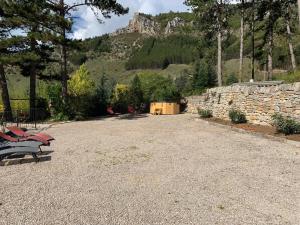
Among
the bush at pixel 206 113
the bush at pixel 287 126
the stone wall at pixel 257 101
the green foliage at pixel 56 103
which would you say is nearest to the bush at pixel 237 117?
the stone wall at pixel 257 101

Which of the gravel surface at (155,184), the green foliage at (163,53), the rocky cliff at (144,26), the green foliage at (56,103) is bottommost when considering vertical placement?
the gravel surface at (155,184)

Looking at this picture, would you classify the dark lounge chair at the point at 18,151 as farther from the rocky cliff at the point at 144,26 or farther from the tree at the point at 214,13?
the rocky cliff at the point at 144,26

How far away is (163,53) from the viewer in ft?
377

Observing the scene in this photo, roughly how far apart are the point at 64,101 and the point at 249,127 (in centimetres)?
1141

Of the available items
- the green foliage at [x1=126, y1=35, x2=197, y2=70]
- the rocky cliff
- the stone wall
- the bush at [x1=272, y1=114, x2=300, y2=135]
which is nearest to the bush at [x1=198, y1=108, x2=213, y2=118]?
the stone wall

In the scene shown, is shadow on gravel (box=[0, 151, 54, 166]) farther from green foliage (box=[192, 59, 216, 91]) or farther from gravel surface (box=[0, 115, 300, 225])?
green foliage (box=[192, 59, 216, 91])

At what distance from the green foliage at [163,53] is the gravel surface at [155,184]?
8122cm

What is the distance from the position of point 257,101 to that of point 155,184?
376 inches

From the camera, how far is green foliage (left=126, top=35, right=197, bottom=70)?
104312mm

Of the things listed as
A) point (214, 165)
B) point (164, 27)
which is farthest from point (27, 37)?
point (164, 27)

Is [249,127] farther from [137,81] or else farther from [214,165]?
[137,81]

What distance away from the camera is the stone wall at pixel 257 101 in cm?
1305

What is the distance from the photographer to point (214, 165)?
857 cm

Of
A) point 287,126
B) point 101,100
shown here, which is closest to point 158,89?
point 101,100
